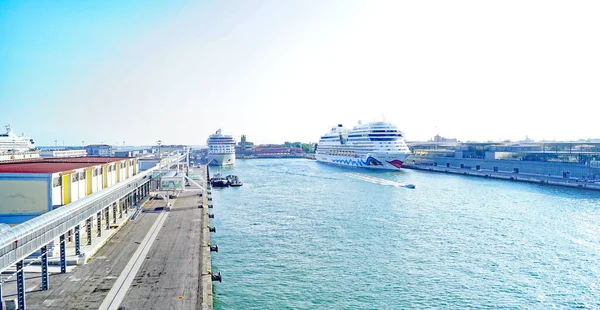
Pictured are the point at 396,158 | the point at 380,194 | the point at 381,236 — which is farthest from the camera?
the point at 396,158

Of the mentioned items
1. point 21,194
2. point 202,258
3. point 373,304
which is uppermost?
point 21,194

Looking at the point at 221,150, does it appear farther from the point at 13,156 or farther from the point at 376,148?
the point at 13,156

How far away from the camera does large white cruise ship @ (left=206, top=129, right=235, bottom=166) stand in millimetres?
92375

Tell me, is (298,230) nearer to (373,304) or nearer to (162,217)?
(162,217)

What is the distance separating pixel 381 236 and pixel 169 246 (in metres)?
12.0

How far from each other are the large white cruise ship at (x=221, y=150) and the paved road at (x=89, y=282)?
75044mm

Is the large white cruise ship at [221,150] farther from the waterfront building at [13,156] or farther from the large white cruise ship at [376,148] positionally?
the waterfront building at [13,156]

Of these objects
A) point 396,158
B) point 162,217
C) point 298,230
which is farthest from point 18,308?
point 396,158

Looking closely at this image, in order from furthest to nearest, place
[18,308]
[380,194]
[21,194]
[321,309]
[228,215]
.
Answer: [380,194], [228,215], [21,194], [321,309], [18,308]

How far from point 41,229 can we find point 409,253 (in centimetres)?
1579

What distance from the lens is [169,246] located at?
56.6 feet

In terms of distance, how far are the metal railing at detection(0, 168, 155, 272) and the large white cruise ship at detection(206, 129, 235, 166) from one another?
75249 millimetres

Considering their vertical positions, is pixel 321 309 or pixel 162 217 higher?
pixel 162 217

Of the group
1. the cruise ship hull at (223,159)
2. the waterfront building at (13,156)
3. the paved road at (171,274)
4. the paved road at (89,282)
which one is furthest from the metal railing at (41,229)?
the cruise ship hull at (223,159)
